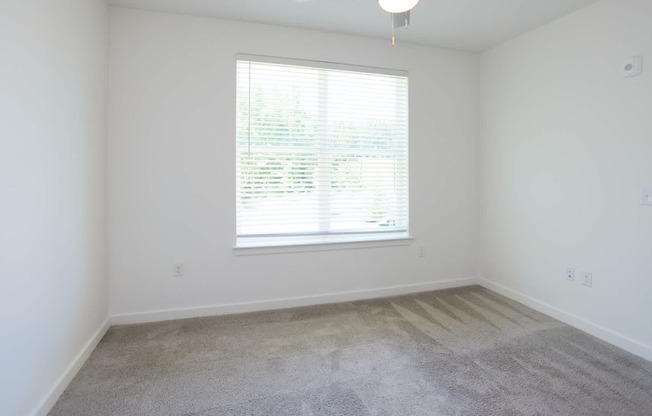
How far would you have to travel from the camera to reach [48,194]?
1.71 meters

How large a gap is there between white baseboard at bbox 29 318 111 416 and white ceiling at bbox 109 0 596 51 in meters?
2.62

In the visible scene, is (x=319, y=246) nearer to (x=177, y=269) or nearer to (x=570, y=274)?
(x=177, y=269)

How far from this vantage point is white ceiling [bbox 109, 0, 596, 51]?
2.51 meters

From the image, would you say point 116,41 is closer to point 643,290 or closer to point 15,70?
point 15,70

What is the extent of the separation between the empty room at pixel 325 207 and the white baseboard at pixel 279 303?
18 mm

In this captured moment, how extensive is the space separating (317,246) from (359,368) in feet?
4.21

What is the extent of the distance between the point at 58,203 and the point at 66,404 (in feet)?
3.67

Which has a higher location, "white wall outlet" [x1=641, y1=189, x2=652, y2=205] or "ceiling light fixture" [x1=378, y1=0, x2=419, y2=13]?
"ceiling light fixture" [x1=378, y1=0, x2=419, y2=13]

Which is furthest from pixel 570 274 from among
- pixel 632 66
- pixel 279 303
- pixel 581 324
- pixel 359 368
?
pixel 279 303

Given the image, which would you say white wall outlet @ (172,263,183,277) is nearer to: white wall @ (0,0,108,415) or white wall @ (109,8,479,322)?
white wall @ (109,8,479,322)

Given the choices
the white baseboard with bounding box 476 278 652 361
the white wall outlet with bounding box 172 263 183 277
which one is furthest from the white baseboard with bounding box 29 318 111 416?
the white baseboard with bounding box 476 278 652 361

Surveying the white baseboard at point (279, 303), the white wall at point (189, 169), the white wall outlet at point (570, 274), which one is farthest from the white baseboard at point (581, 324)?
the white wall at point (189, 169)

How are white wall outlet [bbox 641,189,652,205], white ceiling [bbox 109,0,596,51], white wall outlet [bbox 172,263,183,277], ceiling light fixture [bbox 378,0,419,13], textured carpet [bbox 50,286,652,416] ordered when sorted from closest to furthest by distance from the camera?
ceiling light fixture [bbox 378,0,419,13] < textured carpet [bbox 50,286,652,416] < white wall outlet [bbox 641,189,652,205] < white ceiling [bbox 109,0,596,51] < white wall outlet [bbox 172,263,183,277]

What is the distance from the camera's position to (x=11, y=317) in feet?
4.64
